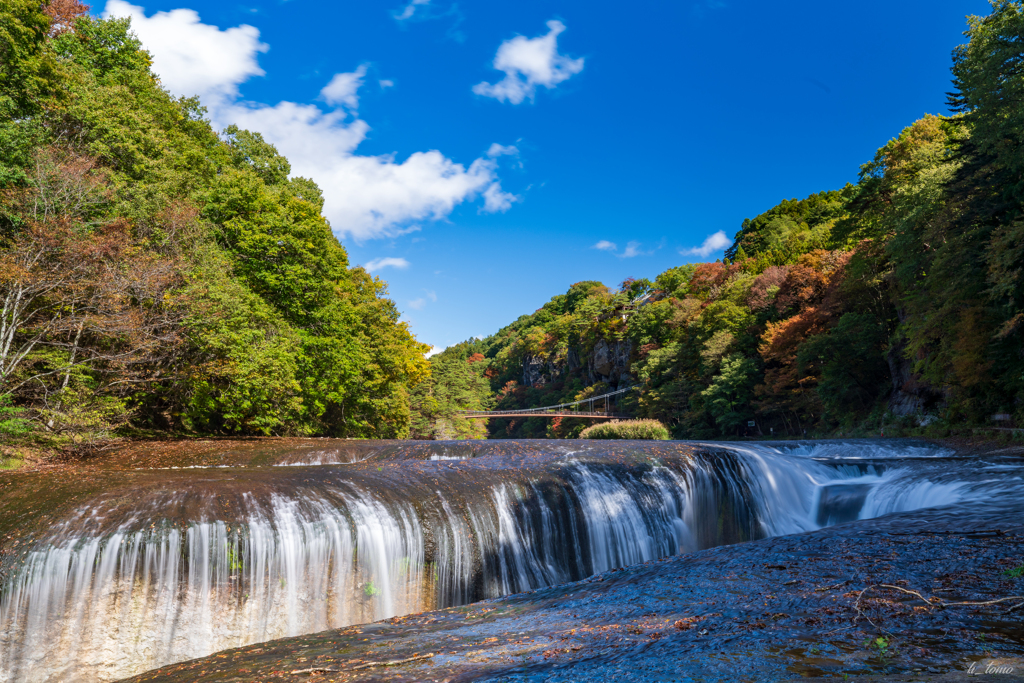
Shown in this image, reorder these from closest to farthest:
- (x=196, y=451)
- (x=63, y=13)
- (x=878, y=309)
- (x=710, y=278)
A: (x=196, y=451), (x=63, y=13), (x=878, y=309), (x=710, y=278)

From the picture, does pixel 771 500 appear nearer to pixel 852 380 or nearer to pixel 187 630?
pixel 187 630

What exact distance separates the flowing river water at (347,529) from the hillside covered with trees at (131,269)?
4095 mm

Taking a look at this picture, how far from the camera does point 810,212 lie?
6166cm

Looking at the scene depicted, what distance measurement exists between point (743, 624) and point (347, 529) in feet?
19.2

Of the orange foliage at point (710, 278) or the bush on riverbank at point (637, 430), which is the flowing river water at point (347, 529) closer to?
the bush on riverbank at point (637, 430)

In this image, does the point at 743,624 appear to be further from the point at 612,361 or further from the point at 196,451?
the point at 612,361

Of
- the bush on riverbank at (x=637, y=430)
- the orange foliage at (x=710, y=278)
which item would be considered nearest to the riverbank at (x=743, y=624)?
the bush on riverbank at (x=637, y=430)

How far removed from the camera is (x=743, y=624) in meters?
4.46

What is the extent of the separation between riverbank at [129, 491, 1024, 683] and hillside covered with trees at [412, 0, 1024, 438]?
43.5 ft

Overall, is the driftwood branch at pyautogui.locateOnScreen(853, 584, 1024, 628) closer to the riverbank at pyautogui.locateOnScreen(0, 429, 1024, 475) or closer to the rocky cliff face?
the riverbank at pyautogui.locateOnScreen(0, 429, 1024, 475)

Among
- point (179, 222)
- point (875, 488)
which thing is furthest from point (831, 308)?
point (179, 222)

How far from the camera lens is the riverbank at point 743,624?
11.8ft

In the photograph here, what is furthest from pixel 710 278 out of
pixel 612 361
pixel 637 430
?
pixel 637 430

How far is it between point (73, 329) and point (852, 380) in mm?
34225
